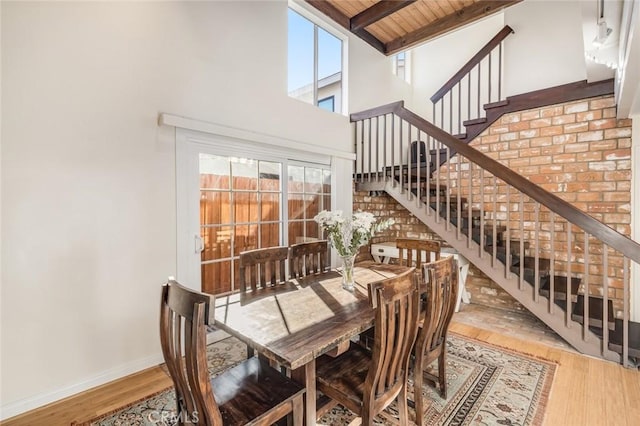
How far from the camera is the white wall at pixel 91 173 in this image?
1.88 m

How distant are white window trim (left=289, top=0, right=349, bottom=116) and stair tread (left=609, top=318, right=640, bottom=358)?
3753 mm

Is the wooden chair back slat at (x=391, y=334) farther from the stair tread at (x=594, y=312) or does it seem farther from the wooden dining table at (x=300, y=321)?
the stair tread at (x=594, y=312)

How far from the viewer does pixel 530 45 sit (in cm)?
397

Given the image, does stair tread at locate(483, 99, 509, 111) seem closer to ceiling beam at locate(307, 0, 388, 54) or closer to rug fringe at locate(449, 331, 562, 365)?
ceiling beam at locate(307, 0, 388, 54)

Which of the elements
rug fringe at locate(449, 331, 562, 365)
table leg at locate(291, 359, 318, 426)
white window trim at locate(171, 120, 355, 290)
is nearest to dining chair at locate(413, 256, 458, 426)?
table leg at locate(291, 359, 318, 426)

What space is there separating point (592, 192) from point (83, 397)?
495 cm

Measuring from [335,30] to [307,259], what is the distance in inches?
130

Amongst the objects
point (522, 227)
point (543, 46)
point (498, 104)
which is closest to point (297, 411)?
point (522, 227)

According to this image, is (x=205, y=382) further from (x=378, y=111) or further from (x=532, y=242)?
(x=532, y=242)

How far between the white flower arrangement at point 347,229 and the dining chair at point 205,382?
0.90 m

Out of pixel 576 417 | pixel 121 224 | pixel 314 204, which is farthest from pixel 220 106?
pixel 576 417

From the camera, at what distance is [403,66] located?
562 centimetres

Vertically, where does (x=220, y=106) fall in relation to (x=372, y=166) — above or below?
above

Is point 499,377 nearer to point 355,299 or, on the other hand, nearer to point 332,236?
point 355,299
